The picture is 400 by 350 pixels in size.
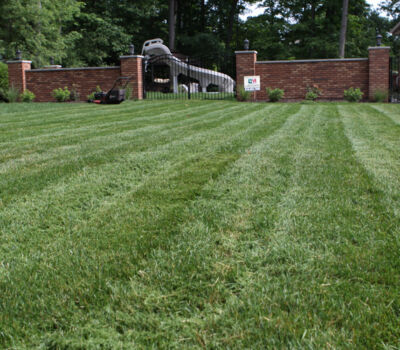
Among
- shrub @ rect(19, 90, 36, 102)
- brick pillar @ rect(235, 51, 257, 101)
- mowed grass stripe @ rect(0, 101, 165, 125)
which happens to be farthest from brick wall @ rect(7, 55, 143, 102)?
mowed grass stripe @ rect(0, 101, 165, 125)

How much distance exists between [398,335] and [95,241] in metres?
1.44

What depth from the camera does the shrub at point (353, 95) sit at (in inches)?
524

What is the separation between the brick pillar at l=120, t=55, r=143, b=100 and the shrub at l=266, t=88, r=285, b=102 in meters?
4.80

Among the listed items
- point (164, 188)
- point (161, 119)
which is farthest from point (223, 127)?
point (164, 188)

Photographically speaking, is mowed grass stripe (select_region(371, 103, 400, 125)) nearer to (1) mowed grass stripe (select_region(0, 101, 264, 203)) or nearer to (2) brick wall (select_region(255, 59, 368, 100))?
(2) brick wall (select_region(255, 59, 368, 100))

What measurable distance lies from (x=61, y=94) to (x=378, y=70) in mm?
11567

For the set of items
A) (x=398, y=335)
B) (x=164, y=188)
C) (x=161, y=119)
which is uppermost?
(x=161, y=119)

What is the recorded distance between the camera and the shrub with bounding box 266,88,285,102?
1368cm

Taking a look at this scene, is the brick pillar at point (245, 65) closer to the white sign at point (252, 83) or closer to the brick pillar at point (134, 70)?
the white sign at point (252, 83)

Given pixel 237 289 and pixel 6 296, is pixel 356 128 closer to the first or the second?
pixel 237 289

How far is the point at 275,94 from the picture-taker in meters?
13.7

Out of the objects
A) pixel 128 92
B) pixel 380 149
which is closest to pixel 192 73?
pixel 128 92

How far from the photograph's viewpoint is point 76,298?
1571 mm

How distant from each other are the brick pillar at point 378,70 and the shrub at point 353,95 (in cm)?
70
